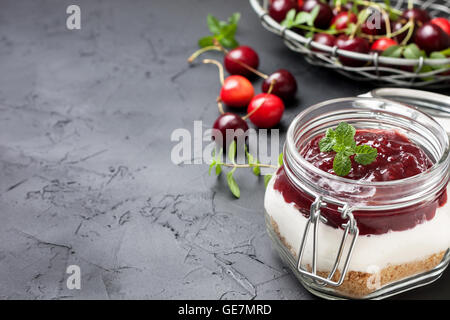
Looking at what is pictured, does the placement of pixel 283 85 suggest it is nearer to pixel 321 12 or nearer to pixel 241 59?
pixel 241 59

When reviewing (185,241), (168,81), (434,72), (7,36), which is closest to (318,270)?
(185,241)

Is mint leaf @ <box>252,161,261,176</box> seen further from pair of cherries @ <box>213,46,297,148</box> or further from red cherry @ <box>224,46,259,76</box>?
red cherry @ <box>224,46,259,76</box>

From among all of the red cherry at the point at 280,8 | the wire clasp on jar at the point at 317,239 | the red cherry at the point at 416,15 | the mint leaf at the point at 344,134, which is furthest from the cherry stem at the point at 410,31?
the wire clasp on jar at the point at 317,239

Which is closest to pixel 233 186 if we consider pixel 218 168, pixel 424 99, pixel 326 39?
pixel 218 168

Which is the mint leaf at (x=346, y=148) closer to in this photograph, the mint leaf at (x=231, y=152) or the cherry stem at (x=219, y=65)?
the mint leaf at (x=231, y=152)

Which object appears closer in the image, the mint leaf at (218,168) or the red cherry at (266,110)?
the mint leaf at (218,168)

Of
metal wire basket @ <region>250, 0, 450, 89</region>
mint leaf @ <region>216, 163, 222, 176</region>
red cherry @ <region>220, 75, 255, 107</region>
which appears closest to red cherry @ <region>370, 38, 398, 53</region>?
metal wire basket @ <region>250, 0, 450, 89</region>
